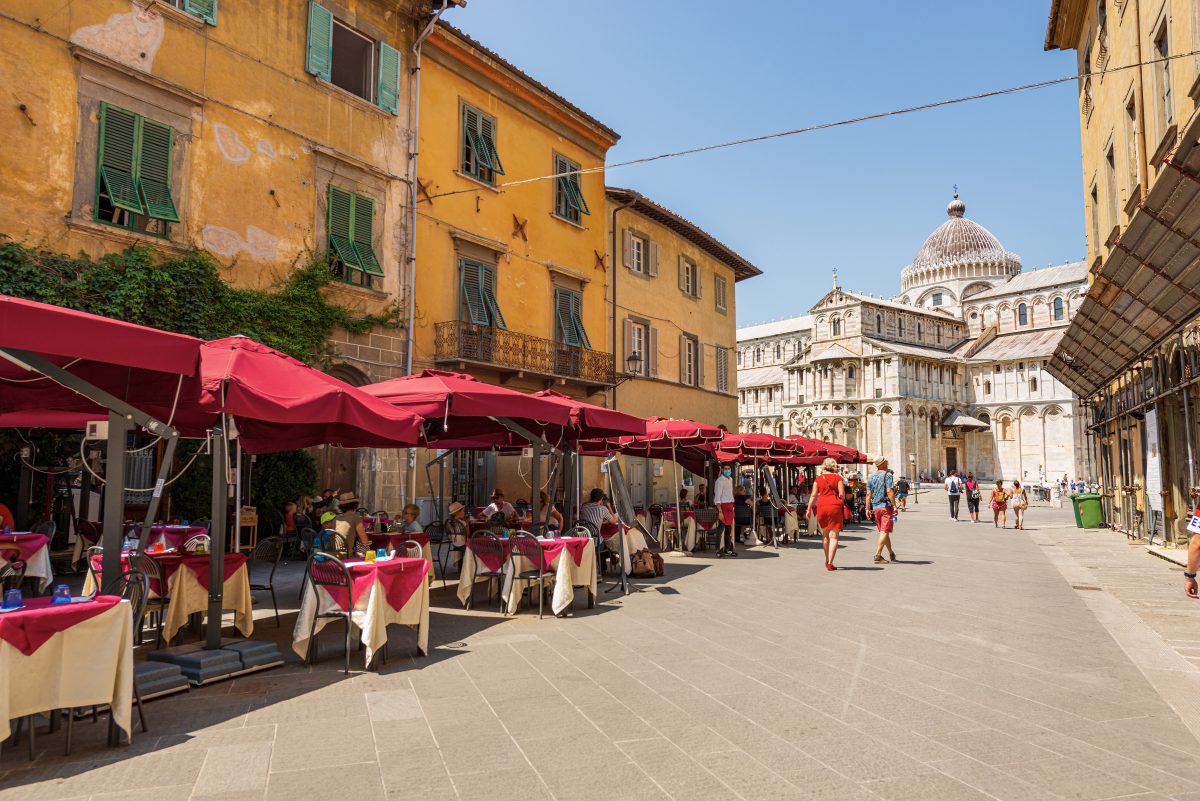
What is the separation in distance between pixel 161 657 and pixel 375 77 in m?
13.1

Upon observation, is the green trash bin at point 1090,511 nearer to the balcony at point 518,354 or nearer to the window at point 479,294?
the balcony at point 518,354

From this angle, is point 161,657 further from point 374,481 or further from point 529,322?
point 529,322

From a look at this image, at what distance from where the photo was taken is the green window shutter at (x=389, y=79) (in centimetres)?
1589

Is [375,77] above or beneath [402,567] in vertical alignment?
above

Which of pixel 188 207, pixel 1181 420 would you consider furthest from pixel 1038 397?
pixel 188 207

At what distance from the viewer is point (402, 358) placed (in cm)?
1608

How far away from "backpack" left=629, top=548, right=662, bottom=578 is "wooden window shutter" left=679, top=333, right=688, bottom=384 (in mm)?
15605

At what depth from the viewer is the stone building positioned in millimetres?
72000

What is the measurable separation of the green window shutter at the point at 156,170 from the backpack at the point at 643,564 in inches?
342

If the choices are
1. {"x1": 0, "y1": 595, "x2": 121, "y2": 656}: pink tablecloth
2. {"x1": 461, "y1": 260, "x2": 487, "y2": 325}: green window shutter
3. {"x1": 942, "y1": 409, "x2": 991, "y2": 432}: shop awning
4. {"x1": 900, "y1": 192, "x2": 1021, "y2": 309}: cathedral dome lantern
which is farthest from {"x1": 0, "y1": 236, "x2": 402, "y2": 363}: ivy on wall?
{"x1": 900, "y1": 192, "x2": 1021, "y2": 309}: cathedral dome lantern

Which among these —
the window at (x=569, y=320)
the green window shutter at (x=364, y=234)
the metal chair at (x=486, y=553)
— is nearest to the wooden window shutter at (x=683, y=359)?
the window at (x=569, y=320)

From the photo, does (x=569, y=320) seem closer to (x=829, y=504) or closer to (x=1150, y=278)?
(x=829, y=504)

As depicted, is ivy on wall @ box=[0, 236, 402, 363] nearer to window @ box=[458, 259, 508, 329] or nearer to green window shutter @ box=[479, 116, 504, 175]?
window @ box=[458, 259, 508, 329]

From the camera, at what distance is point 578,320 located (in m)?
21.2
